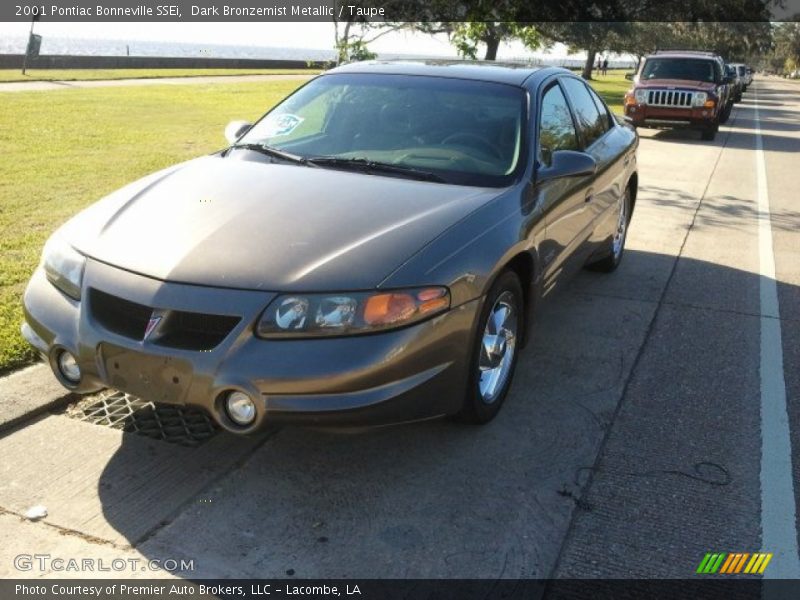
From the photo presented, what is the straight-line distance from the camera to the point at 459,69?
483cm

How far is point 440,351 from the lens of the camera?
127 inches

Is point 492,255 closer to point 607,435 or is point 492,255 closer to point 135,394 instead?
point 607,435

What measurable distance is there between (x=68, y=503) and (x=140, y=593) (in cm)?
64

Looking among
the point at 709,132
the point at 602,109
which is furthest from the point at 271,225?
the point at 709,132

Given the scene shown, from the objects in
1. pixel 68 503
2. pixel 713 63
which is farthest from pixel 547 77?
pixel 713 63

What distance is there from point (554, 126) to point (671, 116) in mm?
14148

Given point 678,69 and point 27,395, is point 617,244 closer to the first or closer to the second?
point 27,395

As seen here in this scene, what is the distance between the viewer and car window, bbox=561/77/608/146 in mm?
5363

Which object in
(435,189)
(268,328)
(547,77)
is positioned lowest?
(268,328)

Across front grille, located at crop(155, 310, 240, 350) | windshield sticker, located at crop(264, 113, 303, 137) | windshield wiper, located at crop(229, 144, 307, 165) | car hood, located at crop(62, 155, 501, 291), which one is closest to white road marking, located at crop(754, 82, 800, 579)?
car hood, located at crop(62, 155, 501, 291)

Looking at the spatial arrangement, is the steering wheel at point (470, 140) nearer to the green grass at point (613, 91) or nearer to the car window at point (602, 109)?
the car window at point (602, 109)

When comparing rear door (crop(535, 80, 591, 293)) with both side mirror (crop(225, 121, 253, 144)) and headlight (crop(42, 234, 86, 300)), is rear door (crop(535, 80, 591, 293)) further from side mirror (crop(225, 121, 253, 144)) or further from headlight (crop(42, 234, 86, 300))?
headlight (crop(42, 234, 86, 300))

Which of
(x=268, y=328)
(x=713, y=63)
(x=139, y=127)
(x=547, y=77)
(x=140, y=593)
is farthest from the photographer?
(x=713, y=63)

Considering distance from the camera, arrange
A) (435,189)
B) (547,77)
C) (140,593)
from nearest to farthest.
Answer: (140,593) → (435,189) → (547,77)
